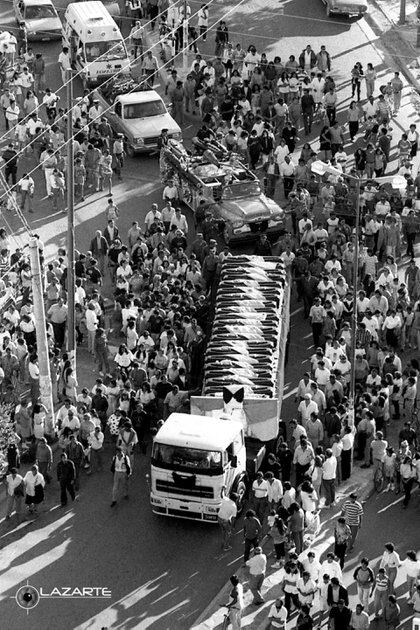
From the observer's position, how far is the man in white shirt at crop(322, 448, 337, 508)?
38781 millimetres

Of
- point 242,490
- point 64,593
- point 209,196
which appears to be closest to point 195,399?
point 242,490

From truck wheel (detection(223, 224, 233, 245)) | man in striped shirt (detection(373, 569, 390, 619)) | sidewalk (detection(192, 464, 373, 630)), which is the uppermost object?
truck wheel (detection(223, 224, 233, 245))

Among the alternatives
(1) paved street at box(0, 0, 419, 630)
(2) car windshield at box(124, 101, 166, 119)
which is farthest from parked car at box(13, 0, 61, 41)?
(1) paved street at box(0, 0, 419, 630)

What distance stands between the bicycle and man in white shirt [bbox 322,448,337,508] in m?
0.98

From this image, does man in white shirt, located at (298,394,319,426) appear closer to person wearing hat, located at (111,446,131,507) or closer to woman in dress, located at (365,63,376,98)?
person wearing hat, located at (111,446,131,507)

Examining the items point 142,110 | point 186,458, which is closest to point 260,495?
point 186,458

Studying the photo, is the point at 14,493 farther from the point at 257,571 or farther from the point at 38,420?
the point at 257,571

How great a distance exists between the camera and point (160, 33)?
59.9 m

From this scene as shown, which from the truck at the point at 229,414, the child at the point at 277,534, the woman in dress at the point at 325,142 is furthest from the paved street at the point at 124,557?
the woman in dress at the point at 325,142

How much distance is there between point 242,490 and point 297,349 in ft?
22.9

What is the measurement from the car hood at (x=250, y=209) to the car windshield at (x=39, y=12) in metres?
14.5

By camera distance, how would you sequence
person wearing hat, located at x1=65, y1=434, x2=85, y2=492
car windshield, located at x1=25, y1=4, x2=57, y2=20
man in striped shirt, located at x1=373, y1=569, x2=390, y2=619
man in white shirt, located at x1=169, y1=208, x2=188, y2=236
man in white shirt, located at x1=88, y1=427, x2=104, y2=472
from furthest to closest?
car windshield, located at x1=25, y1=4, x2=57, y2=20
man in white shirt, located at x1=169, y1=208, x2=188, y2=236
man in white shirt, located at x1=88, y1=427, x2=104, y2=472
person wearing hat, located at x1=65, y1=434, x2=85, y2=492
man in striped shirt, located at x1=373, y1=569, x2=390, y2=619

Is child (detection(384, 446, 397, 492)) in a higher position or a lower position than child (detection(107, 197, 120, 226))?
lower

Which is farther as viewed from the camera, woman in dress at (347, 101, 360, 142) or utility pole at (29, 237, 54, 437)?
woman in dress at (347, 101, 360, 142)
